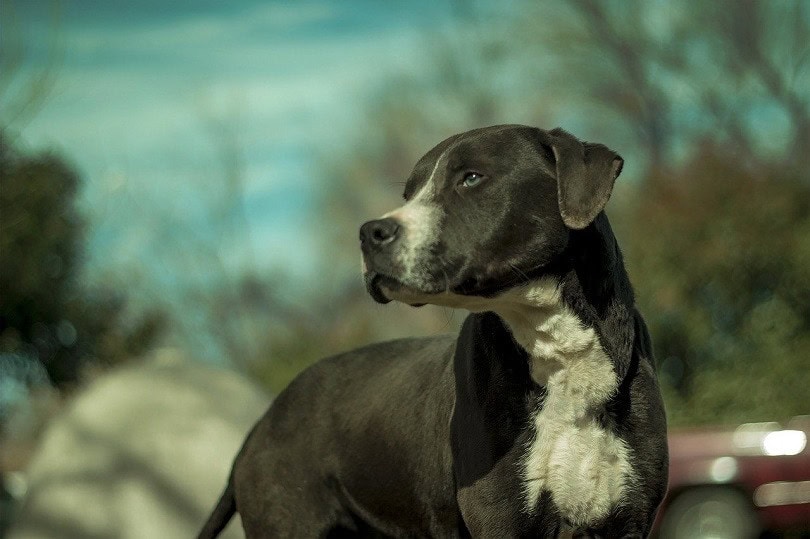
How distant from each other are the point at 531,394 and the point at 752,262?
1121 cm

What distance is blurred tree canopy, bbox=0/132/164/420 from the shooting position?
766 inches

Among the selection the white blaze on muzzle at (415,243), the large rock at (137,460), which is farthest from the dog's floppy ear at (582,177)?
the large rock at (137,460)

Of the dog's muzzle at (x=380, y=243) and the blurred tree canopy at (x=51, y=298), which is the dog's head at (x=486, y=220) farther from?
the blurred tree canopy at (x=51, y=298)

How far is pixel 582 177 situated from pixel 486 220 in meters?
0.34

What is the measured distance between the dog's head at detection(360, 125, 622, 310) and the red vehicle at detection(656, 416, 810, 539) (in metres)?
7.22

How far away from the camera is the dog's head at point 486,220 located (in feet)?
13.2

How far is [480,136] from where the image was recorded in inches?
168

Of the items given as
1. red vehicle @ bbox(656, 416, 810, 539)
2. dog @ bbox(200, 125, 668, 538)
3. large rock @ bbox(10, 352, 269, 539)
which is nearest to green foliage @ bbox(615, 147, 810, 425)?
red vehicle @ bbox(656, 416, 810, 539)

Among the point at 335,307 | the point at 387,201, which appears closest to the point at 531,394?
the point at 335,307

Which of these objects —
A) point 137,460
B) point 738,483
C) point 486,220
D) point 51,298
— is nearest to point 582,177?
point 486,220

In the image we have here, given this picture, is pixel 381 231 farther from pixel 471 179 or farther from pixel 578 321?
pixel 578 321

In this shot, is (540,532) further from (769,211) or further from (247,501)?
(769,211)

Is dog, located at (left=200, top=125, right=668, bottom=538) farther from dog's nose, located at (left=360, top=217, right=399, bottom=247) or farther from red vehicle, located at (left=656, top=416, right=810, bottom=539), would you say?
red vehicle, located at (left=656, top=416, right=810, bottom=539)

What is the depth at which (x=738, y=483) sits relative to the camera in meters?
11.0
